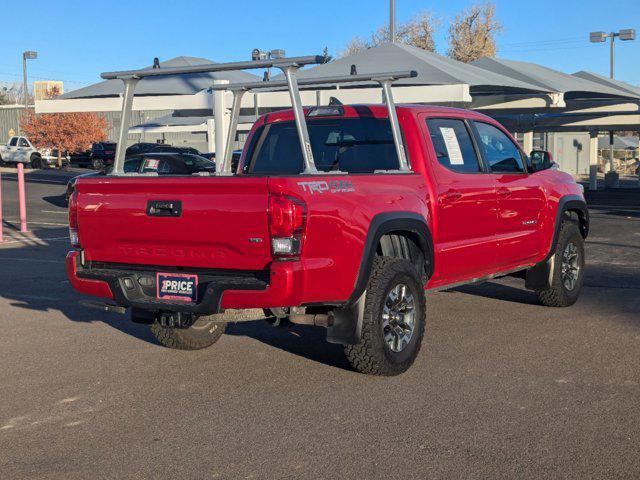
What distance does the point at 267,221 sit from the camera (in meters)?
5.47

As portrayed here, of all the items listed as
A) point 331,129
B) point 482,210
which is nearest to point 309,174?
point 331,129

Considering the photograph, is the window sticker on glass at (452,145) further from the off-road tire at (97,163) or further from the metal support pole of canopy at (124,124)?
the off-road tire at (97,163)

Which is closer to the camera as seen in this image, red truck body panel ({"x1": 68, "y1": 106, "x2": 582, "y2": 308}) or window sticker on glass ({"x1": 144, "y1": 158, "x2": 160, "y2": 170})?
red truck body panel ({"x1": 68, "y1": 106, "x2": 582, "y2": 308})

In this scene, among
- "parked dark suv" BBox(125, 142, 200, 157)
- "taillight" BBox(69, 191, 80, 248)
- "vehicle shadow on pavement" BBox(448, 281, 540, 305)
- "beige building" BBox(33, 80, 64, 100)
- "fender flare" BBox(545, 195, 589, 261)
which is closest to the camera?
"taillight" BBox(69, 191, 80, 248)

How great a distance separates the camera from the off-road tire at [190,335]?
710cm

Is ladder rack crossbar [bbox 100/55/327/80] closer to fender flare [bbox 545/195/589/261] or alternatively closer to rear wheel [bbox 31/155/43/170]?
fender flare [bbox 545/195/589/261]

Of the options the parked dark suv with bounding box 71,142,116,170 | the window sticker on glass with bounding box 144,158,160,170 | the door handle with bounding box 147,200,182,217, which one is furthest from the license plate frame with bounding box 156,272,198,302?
the parked dark suv with bounding box 71,142,116,170

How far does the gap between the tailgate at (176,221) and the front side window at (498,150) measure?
9.85ft

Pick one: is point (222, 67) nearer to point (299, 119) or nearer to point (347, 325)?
point (299, 119)

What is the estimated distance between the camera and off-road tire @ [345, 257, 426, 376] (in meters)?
6.08

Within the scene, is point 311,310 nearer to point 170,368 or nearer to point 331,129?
point 170,368

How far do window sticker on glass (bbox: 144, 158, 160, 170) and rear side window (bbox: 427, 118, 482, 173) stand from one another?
13255mm

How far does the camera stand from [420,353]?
6.98 metres

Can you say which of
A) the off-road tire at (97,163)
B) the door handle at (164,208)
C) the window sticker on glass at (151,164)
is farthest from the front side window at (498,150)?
the off-road tire at (97,163)
